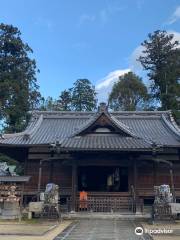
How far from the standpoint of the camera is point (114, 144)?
893 inches

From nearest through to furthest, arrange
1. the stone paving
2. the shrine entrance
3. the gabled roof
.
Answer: the stone paving < the gabled roof < the shrine entrance

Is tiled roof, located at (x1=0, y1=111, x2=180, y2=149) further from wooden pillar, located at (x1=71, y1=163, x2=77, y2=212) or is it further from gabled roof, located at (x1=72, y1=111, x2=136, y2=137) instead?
wooden pillar, located at (x1=71, y1=163, x2=77, y2=212)

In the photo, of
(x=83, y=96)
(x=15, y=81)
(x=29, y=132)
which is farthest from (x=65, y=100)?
(x=29, y=132)

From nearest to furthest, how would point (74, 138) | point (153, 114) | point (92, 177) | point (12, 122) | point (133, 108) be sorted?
point (74, 138) < point (92, 177) < point (153, 114) < point (12, 122) < point (133, 108)

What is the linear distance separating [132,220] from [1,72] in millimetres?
34252

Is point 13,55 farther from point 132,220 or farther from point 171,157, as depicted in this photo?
point 132,220

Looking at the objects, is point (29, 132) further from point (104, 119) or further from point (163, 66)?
point (163, 66)

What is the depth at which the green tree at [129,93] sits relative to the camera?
59.8 meters

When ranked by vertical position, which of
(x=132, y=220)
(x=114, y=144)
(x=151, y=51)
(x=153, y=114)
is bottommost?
(x=132, y=220)

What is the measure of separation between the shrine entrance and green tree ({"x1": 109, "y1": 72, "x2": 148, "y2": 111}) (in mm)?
32968

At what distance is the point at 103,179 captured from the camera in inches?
1051

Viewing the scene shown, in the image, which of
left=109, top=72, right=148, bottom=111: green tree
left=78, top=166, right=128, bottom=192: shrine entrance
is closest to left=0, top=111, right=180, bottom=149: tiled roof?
left=78, top=166, right=128, bottom=192: shrine entrance

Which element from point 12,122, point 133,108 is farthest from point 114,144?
point 133,108

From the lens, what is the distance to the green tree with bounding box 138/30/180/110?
5347cm
